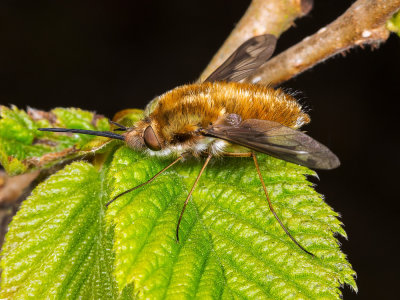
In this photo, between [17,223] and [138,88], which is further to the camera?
[138,88]

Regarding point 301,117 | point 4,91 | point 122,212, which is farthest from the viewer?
point 4,91

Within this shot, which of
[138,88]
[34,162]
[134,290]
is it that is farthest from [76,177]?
[138,88]

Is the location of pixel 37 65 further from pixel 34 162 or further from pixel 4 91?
pixel 34 162

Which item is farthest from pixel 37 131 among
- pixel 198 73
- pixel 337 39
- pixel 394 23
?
pixel 198 73

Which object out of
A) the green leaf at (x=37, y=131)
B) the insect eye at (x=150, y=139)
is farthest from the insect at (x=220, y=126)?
the green leaf at (x=37, y=131)

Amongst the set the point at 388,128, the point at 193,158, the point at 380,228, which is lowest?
the point at 193,158

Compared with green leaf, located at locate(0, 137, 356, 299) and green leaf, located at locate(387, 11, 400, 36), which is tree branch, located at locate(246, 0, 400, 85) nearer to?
green leaf, located at locate(387, 11, 400, 36)

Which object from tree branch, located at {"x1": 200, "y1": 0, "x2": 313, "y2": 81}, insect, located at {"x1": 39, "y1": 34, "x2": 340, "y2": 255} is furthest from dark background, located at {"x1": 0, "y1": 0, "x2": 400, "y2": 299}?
insect, located at {"x1": 39, "y1": 34, "x2": 340, "y2": 255}

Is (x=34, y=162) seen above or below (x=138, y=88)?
below

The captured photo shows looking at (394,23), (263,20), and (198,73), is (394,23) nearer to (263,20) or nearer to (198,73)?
(263,20)
